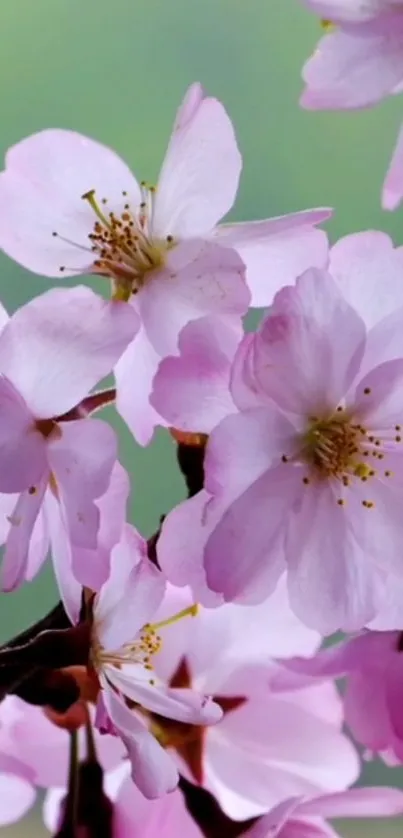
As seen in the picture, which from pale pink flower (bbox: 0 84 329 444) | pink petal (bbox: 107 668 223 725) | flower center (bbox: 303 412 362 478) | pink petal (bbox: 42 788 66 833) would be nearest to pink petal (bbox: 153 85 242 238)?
pale pink flower (bbox: 0 84 329 444)

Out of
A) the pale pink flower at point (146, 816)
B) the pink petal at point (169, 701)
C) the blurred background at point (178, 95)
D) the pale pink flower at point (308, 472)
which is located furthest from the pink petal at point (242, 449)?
the blurred background at point (178, 95)

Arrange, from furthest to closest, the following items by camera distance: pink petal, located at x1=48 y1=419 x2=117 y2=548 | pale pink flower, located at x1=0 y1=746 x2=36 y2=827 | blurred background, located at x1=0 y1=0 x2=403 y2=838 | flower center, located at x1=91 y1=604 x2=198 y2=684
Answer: blurred background, located at x1=0 y1=0 x2=403 y2=838
pale pink flower, located at x1=0 y1=746 x2=36 y2=827
flower center, located at x1=91 y1=604 x2=198 y2=684
pink petal, located at x1=48 y1=419 x2=117 y2=548

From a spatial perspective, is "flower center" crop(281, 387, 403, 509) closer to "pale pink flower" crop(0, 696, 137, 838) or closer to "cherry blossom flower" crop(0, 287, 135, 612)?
"cherry blossom flower" crop(0, 287, 135, 612)

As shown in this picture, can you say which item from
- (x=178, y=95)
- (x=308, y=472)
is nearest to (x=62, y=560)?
(x=308, y=472)

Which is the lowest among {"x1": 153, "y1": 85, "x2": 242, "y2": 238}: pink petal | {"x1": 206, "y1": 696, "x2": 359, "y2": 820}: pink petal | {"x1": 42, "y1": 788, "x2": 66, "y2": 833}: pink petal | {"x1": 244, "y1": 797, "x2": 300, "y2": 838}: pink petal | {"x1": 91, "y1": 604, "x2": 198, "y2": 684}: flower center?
{"x1": 206, "y1": 696, "x2": 359, "y2": 820}: pink petal

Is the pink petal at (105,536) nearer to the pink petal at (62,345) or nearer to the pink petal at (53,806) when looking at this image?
the pink petal at (62,345)

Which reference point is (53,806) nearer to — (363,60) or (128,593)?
(128,593)

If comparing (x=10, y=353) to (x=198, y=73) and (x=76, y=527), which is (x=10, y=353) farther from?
(x=198, y=73)
